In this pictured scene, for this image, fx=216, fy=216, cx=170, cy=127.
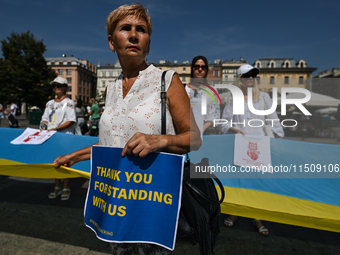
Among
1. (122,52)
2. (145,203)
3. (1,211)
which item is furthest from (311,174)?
(1,211)

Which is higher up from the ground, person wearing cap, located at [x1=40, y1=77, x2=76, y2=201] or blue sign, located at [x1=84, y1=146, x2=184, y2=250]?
person wearing cap, located at [x1=40, y1=77, x2=76, y2=201]

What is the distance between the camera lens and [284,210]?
1840mm

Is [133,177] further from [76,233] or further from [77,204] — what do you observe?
[77,204]

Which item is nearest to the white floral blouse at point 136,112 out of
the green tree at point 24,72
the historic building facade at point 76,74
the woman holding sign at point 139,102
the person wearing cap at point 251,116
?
the woman holding sign at point 139,102

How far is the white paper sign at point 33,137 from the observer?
358cm

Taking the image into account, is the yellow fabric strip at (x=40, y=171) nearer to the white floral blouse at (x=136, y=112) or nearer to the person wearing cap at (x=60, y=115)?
the white floral blouse at (x=136, y=112)

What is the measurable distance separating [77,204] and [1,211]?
1.05m

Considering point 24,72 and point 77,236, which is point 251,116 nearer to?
point 77,236

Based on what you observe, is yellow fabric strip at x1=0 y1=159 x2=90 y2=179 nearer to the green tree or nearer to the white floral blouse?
the white floral blouse

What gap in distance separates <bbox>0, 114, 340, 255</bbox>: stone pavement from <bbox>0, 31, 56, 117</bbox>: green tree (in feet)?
108

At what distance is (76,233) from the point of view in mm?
2768

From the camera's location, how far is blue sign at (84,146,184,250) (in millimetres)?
1042

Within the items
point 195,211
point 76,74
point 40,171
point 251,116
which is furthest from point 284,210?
point 76,74

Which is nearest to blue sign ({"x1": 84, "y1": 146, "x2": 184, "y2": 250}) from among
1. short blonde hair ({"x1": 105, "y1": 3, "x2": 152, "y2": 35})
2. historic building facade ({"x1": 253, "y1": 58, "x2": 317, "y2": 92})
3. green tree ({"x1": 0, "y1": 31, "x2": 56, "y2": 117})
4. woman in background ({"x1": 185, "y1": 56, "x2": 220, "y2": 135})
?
short blonde hair ({"x1": 105, "y1": 3, "x2": 152, "y2": 35})
